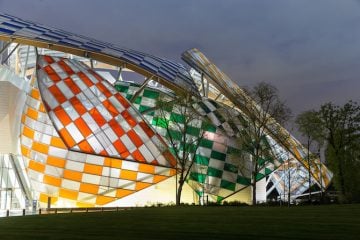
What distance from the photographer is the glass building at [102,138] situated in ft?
88.6

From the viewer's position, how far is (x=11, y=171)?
1243 inches

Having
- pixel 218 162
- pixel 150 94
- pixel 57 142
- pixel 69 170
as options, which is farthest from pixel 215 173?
pixel 57 142

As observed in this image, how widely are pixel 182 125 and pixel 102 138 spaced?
6.70 m

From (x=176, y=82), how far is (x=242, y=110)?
528 cm

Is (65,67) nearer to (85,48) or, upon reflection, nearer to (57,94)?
(85,48)

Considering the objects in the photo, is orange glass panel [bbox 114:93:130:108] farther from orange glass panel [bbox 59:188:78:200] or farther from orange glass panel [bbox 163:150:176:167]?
orange glass panel [bbox 59:188:78:200]

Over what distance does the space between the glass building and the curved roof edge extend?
80 millimetres

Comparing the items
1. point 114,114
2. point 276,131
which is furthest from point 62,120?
point 276,131

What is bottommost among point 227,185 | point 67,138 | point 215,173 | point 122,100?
point 227,185

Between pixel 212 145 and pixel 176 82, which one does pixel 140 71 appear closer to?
pixel 176 82

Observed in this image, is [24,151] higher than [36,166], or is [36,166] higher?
[24,151]

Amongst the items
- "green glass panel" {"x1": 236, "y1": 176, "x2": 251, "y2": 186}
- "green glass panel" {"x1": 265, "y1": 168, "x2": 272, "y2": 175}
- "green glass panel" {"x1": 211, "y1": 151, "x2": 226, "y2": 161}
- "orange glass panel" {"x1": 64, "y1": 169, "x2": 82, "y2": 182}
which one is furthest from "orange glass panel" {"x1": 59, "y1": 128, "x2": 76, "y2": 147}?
"green glass panel" {"x1": 265, "y1": 168, "x2": 272, "y2": 175}

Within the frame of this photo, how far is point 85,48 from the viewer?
30266 millimetres

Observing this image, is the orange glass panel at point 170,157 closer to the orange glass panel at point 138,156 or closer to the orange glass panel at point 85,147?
the orange glass panel at point 138,156
